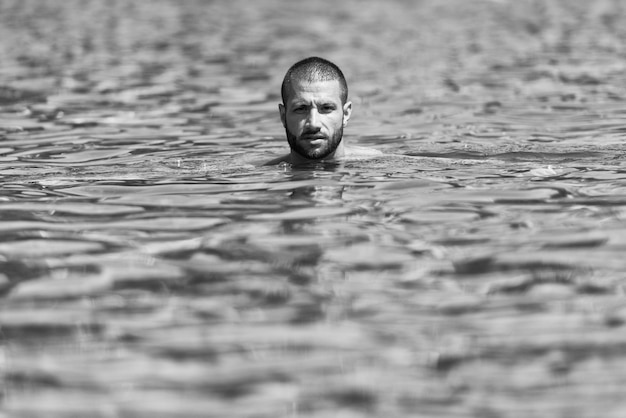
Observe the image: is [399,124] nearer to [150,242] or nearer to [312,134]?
[312,134]

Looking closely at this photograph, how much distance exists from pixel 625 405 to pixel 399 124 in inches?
343

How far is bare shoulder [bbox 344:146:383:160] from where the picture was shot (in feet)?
30.1

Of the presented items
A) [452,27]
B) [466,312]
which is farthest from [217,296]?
[452,27]

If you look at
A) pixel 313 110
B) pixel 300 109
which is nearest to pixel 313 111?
pixel 313 110

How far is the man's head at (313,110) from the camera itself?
8.72 meters

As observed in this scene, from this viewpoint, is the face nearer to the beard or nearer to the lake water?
the beard

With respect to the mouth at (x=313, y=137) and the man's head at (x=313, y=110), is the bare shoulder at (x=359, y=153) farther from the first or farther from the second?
the mouth at (x=313, y=137)

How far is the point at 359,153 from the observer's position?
927 centimetres

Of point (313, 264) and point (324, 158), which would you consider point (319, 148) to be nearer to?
point (324, 158)

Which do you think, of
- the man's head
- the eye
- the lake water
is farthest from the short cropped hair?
the lake water

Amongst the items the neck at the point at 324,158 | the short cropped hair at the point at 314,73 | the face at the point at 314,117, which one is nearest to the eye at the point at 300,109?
the face at the point at 314,117

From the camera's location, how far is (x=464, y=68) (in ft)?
56.9

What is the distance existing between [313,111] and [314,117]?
0.17ft

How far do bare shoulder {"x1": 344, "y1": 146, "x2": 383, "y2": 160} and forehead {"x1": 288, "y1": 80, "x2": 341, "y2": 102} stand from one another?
0.55 meters
